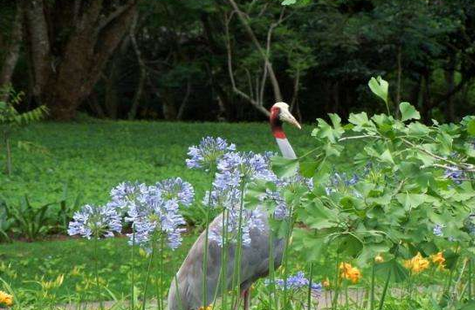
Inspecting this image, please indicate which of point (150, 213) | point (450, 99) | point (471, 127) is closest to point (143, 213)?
point (150, 213)

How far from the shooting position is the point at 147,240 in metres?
3.13

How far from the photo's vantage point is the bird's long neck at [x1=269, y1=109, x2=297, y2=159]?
203 inches

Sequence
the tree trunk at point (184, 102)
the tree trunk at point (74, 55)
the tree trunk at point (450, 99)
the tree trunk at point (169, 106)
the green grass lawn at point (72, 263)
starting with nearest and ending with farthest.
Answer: the green grass lawn at point (72, 263) < the tree trunk at point (74, 55) < the tree trunk at point (450, 99) < the tree trunk at point (184, 102) < the tree trunk at point (169, 106)

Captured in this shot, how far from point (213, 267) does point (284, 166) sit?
2.92 meters

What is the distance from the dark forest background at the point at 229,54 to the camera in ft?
67.2

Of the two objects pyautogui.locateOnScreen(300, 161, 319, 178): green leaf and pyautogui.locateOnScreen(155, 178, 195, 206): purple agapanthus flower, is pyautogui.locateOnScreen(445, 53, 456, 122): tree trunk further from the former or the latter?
pyautogui.locateOnScreen(300, 161, 319, 178): green leaf

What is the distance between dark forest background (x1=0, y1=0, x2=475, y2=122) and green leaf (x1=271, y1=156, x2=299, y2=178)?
51.6 ft

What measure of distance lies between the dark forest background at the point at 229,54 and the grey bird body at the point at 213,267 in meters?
12.8

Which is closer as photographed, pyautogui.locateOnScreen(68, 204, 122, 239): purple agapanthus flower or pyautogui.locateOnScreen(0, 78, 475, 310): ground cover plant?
pyautogui.locateOnScreen(0, 78, 475, 310): ground cover plant

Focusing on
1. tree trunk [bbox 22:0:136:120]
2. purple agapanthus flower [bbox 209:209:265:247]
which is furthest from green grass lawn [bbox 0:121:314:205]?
purple agapanthus flower [bbox 209:209:265:247]

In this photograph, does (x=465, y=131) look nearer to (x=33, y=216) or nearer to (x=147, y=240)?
(x=147, y=240)

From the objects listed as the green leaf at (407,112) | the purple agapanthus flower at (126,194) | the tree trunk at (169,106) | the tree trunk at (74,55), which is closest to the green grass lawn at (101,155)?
the tree trunk at (74,55)

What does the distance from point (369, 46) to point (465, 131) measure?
2166 centimetres

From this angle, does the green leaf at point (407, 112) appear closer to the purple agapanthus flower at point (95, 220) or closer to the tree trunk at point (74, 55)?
the purple agapanthus flower at point (95, 220)
